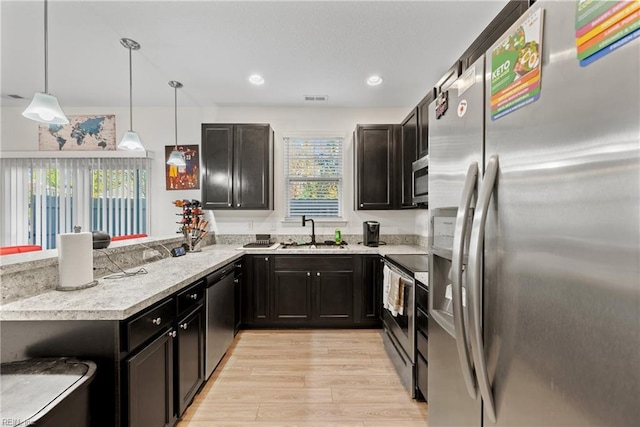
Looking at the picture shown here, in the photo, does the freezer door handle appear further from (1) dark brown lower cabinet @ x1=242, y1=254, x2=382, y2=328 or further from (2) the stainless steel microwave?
(1) dark brown lower cabinet @ x1=242, y1=254, x2=382, y2=328

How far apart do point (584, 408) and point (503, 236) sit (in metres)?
0.39

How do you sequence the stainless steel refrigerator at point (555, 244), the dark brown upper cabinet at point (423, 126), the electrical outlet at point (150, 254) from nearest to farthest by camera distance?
the stainless steel refrigerator at point (555, 244) → the electrical outlet at point (150, 254) → the dark brown upper cabinet at point (423, 126)

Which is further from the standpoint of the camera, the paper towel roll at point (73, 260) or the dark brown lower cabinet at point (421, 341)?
the dark brown lower cabinet at point (421, 341)

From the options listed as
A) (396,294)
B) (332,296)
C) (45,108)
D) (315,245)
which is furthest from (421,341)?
(45,108)

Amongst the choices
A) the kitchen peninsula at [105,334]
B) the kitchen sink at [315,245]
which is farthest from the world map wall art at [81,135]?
the kitchen peninsula at [105,334]

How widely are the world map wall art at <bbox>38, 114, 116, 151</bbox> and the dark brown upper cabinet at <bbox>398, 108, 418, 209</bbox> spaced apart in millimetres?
4058

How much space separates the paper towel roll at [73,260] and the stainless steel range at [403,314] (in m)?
2.09

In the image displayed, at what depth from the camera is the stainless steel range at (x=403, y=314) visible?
203cm

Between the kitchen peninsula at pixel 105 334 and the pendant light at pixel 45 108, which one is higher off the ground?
the pendant light at pixel 45 108

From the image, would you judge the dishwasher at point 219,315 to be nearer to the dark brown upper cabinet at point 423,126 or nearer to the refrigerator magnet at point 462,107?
the refrigerator magnet at point 462,107

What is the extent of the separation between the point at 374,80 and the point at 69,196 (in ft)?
14.6

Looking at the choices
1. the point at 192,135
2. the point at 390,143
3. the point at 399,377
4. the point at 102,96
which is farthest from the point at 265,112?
the point at 399,377

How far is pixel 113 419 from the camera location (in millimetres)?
1181

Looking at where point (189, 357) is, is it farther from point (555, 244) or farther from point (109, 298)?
point (555, 244)
